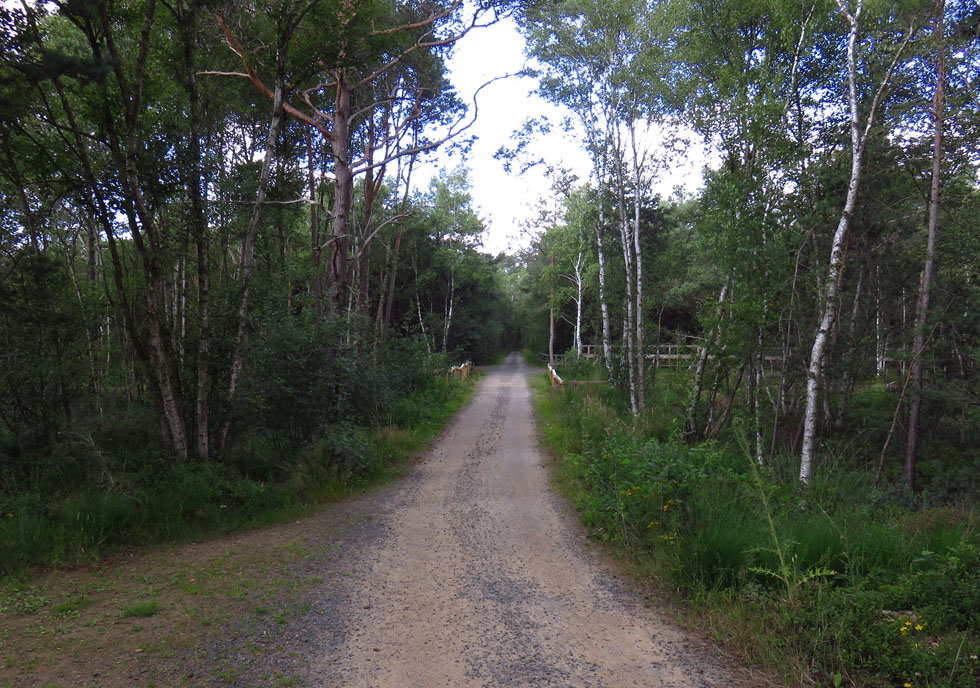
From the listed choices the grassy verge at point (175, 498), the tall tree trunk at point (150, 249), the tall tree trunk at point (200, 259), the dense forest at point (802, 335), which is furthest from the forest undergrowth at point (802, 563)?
the tall tree trunk at point (150, 249)

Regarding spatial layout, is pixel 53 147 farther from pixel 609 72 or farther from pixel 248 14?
pixel 609 72

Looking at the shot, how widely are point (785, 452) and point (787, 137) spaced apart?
562 centimetres

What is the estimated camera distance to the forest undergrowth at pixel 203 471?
17.7 ft

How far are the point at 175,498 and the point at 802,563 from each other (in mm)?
6329

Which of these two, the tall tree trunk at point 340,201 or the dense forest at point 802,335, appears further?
the tall tree trunk at point 340,201

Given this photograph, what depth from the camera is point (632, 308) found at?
13.7 m

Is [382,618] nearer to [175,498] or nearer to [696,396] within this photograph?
[175,498]

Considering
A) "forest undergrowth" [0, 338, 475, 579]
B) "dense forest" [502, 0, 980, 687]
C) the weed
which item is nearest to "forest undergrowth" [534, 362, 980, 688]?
"dense forest" [502, 0, 980, 687]

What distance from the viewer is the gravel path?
128 inches

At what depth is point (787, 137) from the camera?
29.5ft

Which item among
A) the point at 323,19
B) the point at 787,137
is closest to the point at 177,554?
the point at 323,19

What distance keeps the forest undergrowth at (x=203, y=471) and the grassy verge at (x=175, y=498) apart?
0.04ft

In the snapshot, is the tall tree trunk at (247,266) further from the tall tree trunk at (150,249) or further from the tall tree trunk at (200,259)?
the tall tree trunk at (150,249)

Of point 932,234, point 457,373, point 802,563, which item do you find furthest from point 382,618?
point 457,373
